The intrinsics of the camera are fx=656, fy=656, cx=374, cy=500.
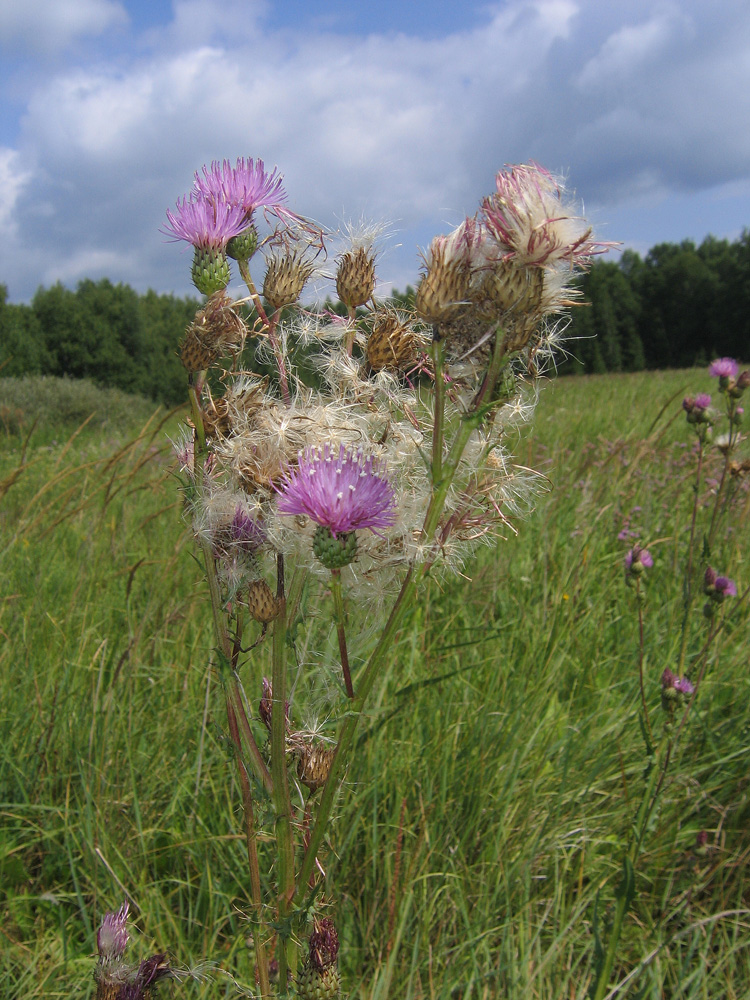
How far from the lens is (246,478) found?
0.89 metres

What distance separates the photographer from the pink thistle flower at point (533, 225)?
812 mm

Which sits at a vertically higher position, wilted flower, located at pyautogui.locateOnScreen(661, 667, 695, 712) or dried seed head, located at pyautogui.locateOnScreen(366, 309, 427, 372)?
dried seed head, located at pyautogui.locateOnScreen(366, 309, 427, 372)

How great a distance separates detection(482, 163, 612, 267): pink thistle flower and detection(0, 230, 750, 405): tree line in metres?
38.8

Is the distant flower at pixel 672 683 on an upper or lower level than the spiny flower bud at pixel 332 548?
lower

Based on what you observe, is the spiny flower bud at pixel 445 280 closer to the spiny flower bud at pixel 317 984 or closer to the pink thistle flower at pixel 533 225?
the pink thistle flower at pixel 533 225

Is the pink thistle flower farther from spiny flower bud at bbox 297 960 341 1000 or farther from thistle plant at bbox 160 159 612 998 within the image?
spiny flower bud at bbox 297 960 341 1000

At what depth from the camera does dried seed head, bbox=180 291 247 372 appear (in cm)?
88

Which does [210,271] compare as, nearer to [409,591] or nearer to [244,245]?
[244,245]

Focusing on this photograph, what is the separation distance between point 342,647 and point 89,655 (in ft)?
6.36

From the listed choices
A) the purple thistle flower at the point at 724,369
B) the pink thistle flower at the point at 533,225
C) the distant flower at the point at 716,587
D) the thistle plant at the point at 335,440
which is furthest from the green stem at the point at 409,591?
the purple thistle flower at the point at 724,369

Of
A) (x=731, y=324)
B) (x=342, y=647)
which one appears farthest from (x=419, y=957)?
(x=731, y=324)

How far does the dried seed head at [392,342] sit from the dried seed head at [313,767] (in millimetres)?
587

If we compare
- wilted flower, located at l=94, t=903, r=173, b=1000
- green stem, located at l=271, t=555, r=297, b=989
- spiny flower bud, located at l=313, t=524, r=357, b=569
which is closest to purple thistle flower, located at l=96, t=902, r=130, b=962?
wilted flower, located at l=94, t=903, r=173, b=1000

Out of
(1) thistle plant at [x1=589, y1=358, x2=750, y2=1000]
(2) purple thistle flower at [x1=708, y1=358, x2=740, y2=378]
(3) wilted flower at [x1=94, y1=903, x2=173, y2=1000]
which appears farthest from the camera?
(2) purple thistle flower at [x1=708, y1=358, x2=740, y2=378]
